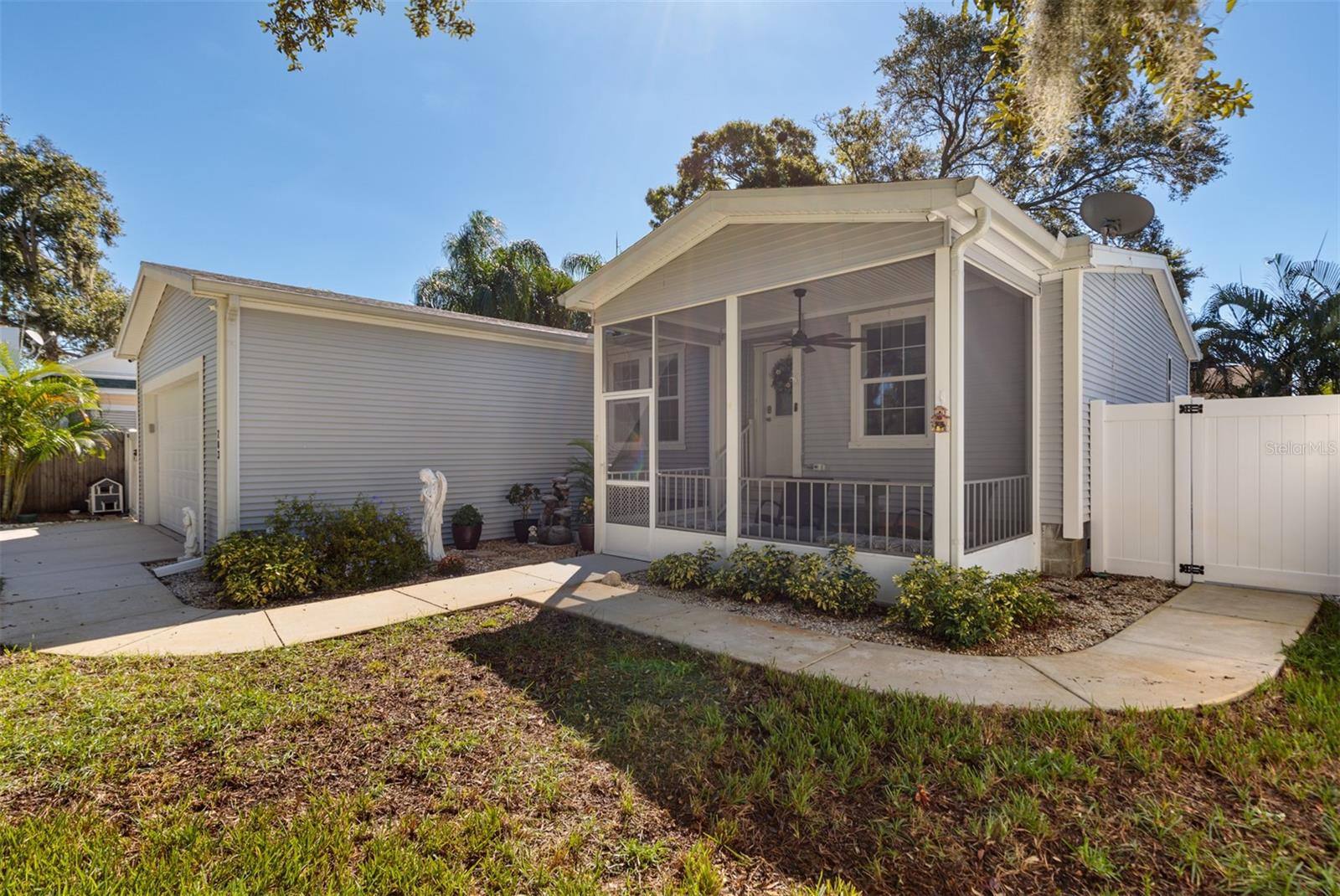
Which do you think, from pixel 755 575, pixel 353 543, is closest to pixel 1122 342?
pixel 755 575

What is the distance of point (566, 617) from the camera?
193 inches

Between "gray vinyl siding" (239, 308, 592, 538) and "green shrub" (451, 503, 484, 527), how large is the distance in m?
0.50

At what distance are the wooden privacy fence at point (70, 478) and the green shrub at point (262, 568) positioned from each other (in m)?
8.91

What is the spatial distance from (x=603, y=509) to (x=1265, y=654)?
584 centimetres

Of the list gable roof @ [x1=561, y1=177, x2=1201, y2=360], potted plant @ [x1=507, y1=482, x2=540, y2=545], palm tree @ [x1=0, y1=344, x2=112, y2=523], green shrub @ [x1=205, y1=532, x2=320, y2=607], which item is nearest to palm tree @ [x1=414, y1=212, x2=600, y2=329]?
palm tree @ [x1=0, y1=344, x2=112, y2=523]

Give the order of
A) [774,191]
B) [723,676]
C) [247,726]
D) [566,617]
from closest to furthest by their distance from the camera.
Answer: [247,726]
[723,676]
[566,617]
[774,191]

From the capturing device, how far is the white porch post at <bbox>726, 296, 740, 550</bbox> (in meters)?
5.89

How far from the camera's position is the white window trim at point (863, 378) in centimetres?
687

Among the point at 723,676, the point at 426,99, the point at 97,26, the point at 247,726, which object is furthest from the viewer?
the point at 426,99

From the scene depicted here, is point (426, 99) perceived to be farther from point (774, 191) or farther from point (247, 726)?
point (247, 726)

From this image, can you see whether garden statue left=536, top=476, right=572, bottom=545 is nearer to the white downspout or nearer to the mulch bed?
the mulch bed

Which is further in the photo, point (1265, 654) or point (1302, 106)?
point (1302, 106)

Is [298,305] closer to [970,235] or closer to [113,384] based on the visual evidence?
[970,235]

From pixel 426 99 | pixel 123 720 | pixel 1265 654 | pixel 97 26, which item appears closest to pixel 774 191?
pixel 1265 654
